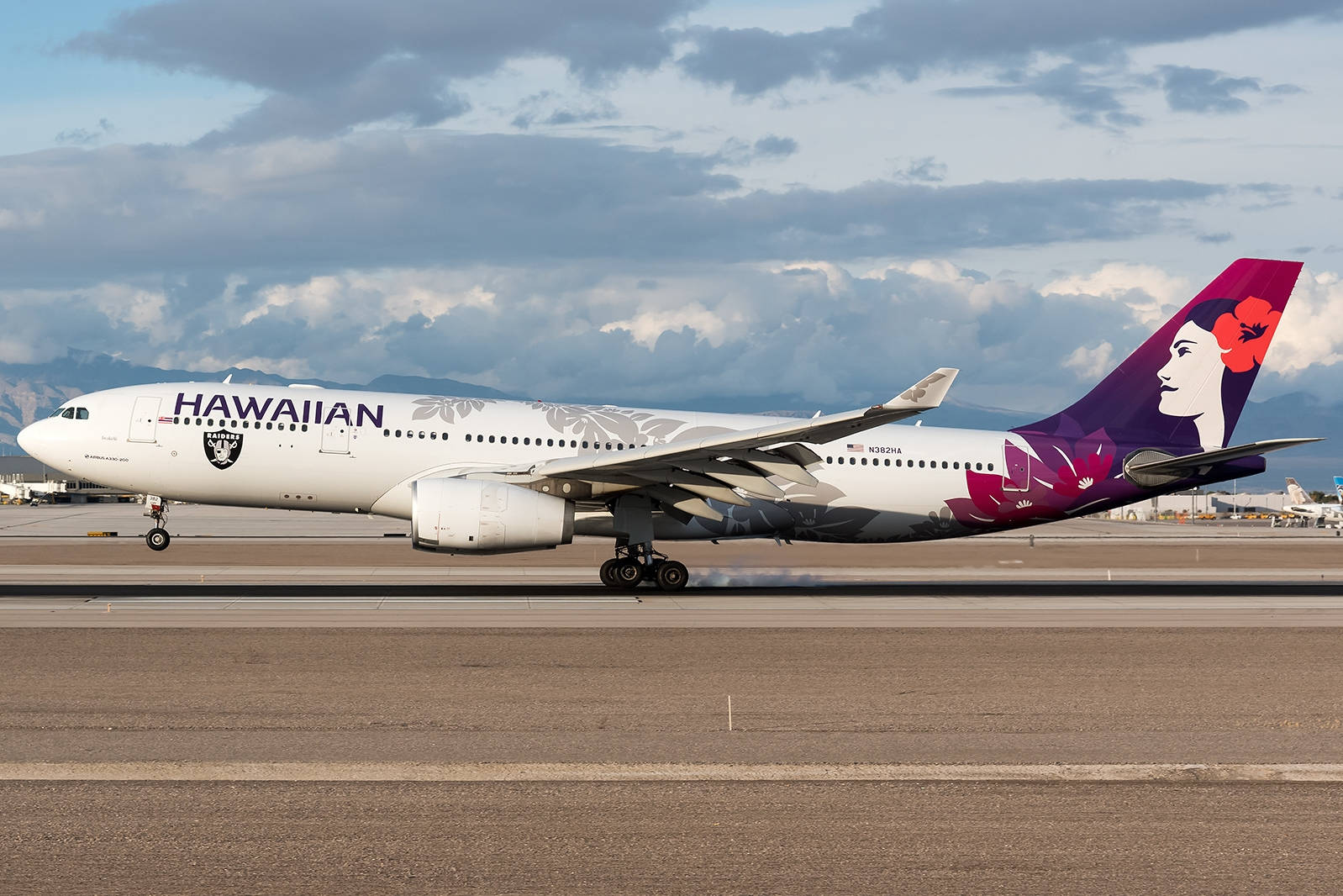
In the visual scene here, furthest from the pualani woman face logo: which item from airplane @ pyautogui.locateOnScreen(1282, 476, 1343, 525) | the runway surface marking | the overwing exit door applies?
airplane @ pyautogui.locateOnScreen(1282, 476, 1343, 525)

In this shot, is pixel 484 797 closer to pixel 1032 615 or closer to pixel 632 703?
pixel 632 703

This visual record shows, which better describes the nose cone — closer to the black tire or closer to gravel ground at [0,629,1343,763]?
gravel ground at [0,629,1343,763]

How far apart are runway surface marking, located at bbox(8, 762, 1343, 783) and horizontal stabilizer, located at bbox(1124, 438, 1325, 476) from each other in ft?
65.3

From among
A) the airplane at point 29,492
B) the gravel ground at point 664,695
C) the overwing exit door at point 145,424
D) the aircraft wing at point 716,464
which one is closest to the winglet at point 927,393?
the aircraft wing at point 716,464

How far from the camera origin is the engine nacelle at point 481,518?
1089 inches

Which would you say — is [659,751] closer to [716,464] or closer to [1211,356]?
[716,464]

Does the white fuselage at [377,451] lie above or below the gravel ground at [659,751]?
above

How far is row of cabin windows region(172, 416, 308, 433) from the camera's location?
30.1 meters

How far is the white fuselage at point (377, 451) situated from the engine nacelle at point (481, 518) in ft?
6.18

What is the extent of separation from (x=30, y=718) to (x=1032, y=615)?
18.6m

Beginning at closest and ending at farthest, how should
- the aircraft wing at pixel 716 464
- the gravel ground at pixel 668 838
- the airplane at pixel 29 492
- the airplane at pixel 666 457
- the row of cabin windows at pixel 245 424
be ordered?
the gravel ground at pixel 668 838, the aircraft wing at pixel 716 464, the airplane at pixel 666 457, the row of cabin windows at pixel 245 424, the airplane at pixel 29 492

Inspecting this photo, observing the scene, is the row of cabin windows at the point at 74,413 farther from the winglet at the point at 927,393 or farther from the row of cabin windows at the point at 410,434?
the winglet at the point at 927,393

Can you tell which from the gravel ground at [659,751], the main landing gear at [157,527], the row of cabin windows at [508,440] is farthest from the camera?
the main landing gear at [157,527]

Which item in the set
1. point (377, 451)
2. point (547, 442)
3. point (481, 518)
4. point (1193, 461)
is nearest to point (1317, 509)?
point (1193, 461)
